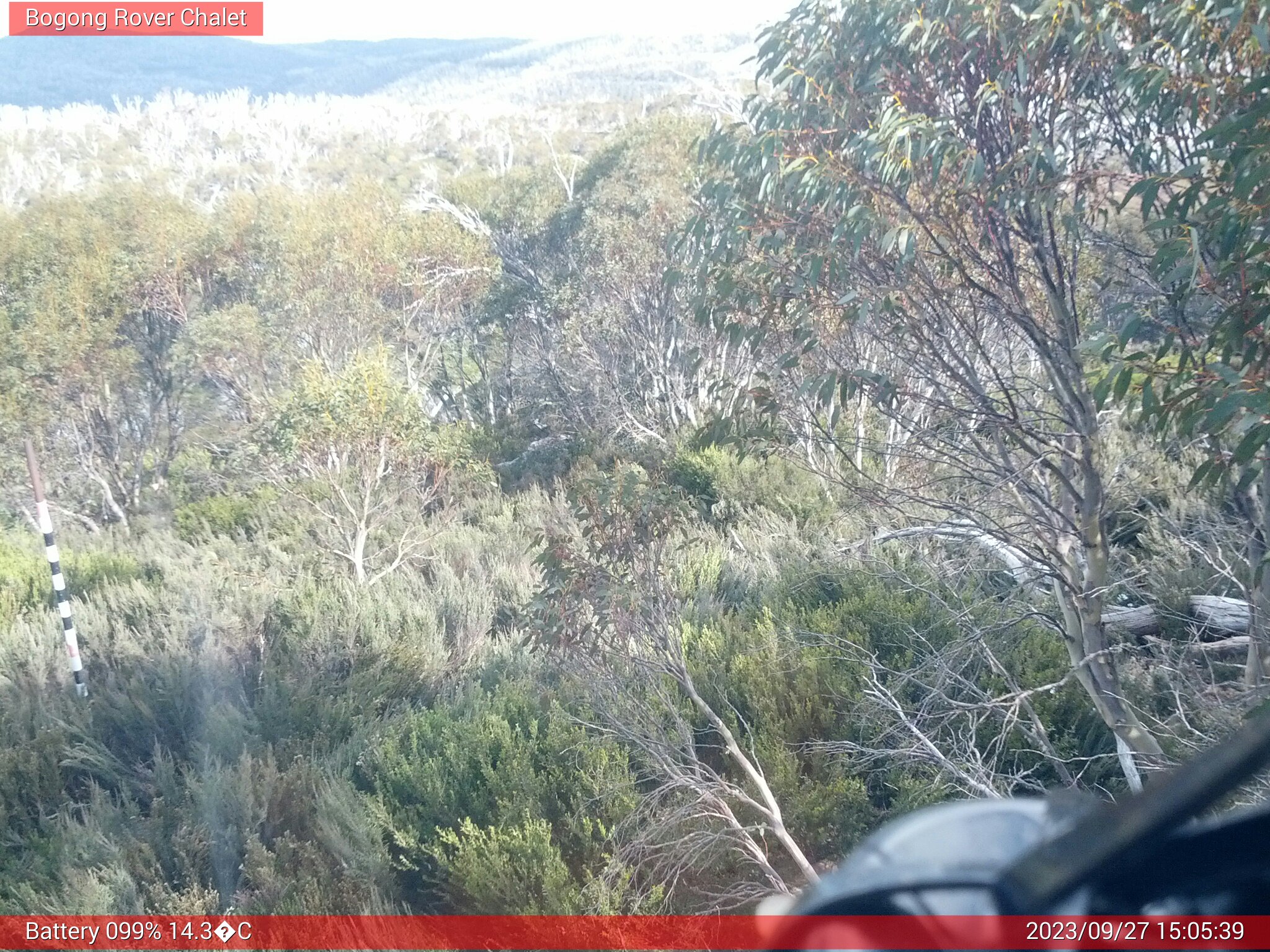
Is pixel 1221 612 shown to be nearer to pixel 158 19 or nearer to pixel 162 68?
pixel 158 19

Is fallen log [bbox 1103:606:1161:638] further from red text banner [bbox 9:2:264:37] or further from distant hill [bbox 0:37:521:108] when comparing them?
distant hill [bbox 0:37:521:108]

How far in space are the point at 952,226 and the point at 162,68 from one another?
2502cm

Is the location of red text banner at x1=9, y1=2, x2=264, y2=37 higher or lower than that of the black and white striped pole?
higher

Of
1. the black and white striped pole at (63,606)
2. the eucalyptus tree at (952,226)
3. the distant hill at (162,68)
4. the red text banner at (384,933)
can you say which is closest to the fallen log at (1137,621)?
the eucalyptus tree at (952,226)

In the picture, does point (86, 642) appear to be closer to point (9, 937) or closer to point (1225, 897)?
point (9, 937)

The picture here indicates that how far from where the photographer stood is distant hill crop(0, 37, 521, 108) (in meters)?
19.7

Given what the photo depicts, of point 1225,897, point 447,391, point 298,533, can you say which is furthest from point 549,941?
point 447,391

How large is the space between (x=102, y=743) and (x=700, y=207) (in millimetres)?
4433

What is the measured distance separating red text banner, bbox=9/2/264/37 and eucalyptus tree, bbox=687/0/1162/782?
3526mm

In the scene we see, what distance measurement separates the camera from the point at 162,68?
22969 millimetres

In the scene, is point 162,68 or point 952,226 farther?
point 162,68

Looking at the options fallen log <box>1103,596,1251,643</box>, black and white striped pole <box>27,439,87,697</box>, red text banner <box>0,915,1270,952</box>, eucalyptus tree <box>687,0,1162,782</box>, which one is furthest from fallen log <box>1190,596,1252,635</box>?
black and white striped pole <box>27,439,87,697</box>

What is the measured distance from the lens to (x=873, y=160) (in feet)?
10.6

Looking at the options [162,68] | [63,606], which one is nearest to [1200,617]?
[63,606]
